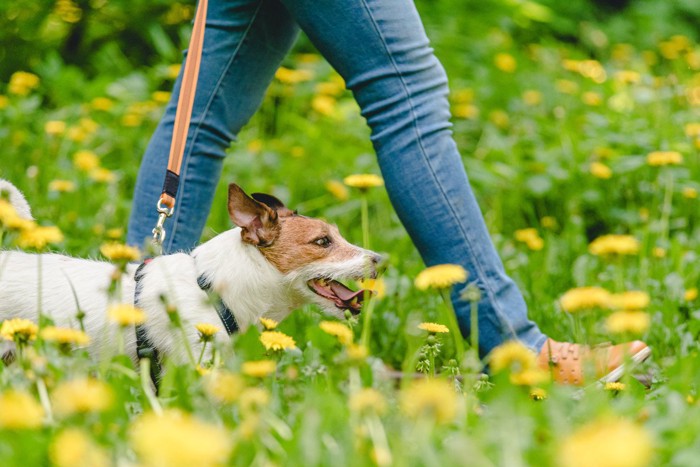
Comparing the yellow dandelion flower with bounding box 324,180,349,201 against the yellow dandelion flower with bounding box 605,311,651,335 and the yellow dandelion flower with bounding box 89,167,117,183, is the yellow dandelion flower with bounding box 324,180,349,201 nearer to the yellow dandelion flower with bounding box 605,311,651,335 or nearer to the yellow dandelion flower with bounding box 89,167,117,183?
the yellow dandelion flower with bounding box 89,167,117,183

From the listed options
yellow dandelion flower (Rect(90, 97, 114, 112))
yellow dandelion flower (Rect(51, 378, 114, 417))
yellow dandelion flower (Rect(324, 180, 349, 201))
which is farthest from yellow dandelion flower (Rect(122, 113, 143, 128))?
yellow dandelion flower (Rect(51, 378, 114, 417))

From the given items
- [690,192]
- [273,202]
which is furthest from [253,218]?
[690,192]

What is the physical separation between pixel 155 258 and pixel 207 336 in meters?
0.48

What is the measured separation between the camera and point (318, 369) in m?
1.97

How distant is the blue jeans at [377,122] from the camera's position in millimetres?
2352

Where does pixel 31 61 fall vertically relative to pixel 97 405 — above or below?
below

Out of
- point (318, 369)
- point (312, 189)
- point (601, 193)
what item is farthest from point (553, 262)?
point (318, 369)

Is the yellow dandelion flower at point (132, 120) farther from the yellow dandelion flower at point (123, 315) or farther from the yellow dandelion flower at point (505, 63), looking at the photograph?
the yellow dandelion flower at point (123, 315)

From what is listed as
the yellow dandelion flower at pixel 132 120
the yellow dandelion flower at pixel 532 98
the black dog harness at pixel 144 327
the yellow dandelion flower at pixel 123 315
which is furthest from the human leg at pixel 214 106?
the yellow dandelion flower at pixel 532 98

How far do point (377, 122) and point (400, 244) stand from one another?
1.43 m

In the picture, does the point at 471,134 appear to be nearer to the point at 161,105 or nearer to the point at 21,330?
the point at 161,105

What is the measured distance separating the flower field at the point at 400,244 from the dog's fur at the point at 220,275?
0.07 meters

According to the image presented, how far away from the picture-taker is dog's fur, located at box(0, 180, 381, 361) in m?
2.25

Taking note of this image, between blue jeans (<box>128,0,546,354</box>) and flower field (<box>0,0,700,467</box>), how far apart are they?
0.14 m
